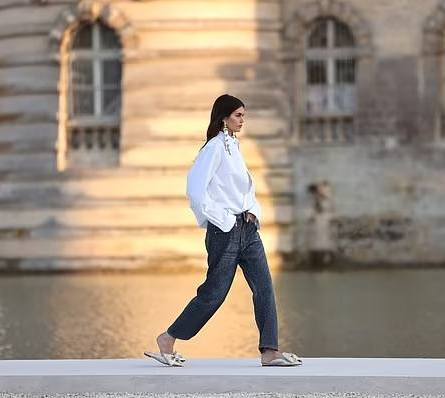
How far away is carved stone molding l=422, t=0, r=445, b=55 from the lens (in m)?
19.4

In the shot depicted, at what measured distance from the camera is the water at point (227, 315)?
11070 mm

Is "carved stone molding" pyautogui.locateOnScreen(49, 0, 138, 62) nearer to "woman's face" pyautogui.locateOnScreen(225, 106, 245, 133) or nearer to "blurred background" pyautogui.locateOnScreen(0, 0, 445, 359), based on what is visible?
"blurred background" pyautogui.locateOnScreen(0, 0, 445, 359)

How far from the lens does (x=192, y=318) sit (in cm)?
788

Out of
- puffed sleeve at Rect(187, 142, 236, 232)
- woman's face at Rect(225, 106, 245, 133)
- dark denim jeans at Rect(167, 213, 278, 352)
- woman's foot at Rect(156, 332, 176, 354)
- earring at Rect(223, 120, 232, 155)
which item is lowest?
woman's foot at Rect(156, 332, 176, 354)

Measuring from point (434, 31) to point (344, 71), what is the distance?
4.85 feet

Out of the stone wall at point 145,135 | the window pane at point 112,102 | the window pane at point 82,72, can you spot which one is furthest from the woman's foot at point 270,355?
the window pane at point 82,72

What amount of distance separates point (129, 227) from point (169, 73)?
7.57 ft

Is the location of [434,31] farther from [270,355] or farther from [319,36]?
[270,355]

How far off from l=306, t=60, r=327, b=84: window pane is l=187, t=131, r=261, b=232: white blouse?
40.3 ft

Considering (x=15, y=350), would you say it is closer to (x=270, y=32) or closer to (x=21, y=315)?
(x=21, y=315)

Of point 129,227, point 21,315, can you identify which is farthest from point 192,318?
point 129,227

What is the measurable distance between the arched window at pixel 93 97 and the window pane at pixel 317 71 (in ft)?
9.41

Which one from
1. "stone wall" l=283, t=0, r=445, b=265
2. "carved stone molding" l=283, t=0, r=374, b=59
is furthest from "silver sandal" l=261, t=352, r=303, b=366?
"carved stone molding" l=283, t=0, r=374, b=59

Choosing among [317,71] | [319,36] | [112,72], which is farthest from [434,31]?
[112,72]
